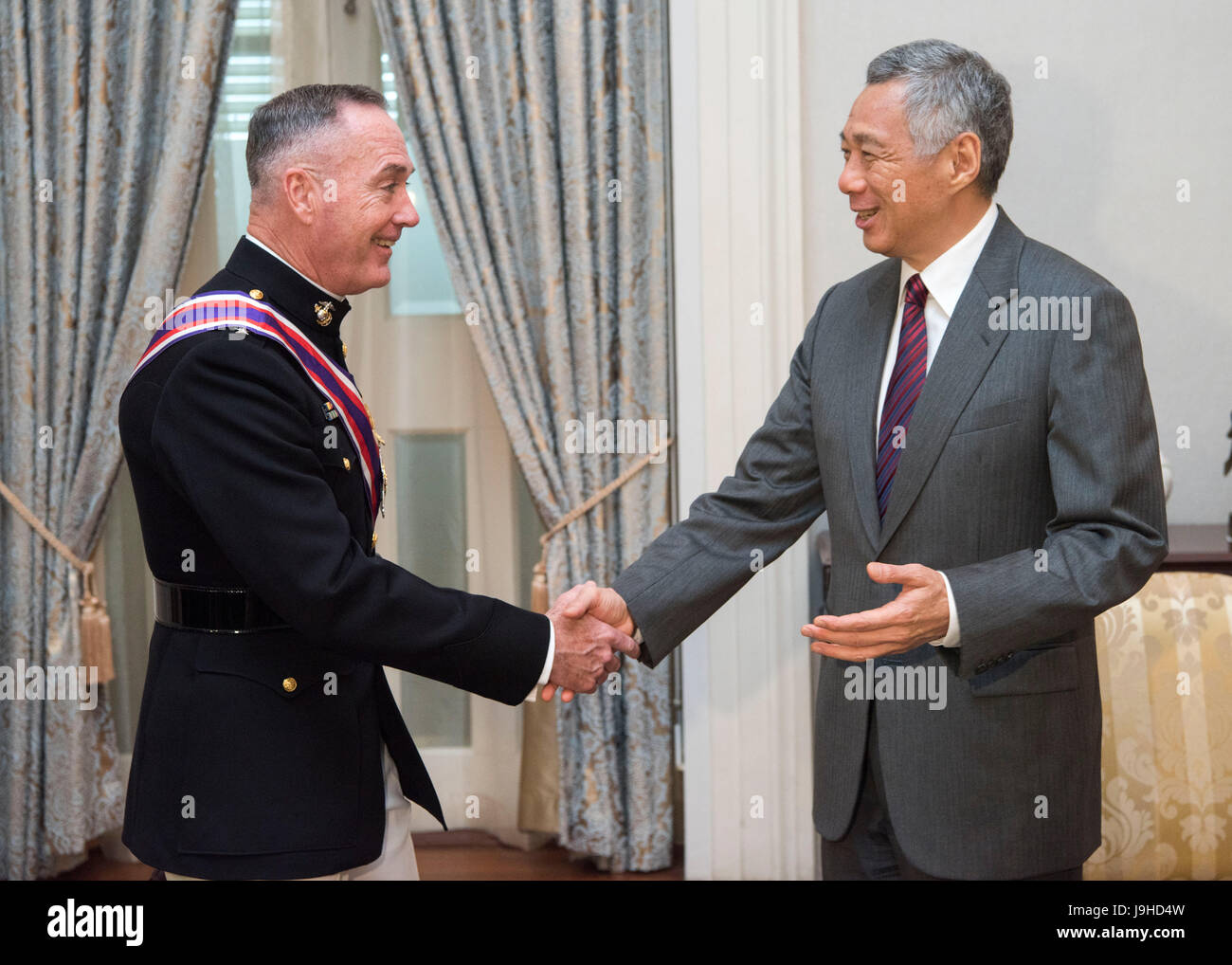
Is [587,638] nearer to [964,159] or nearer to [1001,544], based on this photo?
[1001,544]

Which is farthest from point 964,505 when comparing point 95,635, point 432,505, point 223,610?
point 95,635

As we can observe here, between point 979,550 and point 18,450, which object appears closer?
point 979,550

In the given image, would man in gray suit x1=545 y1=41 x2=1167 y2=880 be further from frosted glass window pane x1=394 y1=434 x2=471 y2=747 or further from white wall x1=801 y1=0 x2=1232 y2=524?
frosted glass window pane x1=394 y1=434 x2=471 y2=747

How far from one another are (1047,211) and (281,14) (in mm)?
1958

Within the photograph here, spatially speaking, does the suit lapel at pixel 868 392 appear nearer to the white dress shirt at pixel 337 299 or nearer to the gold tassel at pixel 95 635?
the white dress shirt at pixel 337 299

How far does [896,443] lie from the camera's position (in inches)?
69.6

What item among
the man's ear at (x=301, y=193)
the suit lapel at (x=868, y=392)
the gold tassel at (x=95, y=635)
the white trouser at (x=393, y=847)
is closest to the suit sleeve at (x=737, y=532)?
the suit lapel at (x=868, y=392)

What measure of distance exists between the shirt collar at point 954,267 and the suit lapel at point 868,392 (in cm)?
10

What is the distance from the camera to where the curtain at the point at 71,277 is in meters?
2.98

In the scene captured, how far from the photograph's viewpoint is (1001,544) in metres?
1.71

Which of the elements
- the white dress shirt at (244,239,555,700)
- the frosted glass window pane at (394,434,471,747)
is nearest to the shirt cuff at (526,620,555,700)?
the white dress shirt at (244,239,555,700)
